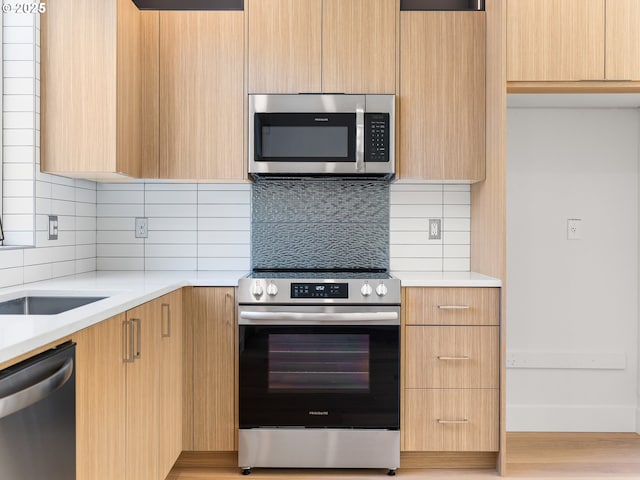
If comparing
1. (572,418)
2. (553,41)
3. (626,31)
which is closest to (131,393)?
(553,41)

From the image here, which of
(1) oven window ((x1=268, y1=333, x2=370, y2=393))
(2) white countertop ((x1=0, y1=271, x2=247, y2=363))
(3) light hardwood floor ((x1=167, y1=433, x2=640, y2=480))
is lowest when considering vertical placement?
(3) light hardwood floor ((x1=167, y1=433, x2=640, y2=480))

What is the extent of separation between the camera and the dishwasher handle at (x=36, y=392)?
1041 mm

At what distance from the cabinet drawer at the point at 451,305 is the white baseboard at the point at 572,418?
2.75ft

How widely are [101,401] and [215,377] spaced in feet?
3.17

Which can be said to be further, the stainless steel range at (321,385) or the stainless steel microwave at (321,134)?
the stainless steel microwave at (321,134)

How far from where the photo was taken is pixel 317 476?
7.96 feet

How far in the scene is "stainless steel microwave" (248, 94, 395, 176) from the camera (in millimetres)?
2590

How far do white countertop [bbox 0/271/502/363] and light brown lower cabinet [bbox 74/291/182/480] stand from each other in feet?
0.16

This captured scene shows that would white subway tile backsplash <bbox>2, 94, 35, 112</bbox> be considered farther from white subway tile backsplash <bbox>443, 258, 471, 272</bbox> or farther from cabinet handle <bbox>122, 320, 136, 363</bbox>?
white subway tile backsplash <bbox>443, 258, 471, 272</bbox>

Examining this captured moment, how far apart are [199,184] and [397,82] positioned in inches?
47.2

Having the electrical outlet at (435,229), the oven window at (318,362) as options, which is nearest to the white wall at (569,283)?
the electrical outlet at (435,229)

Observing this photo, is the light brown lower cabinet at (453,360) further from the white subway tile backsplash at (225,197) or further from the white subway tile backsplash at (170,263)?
the white subway tile backsplash at (170,263)

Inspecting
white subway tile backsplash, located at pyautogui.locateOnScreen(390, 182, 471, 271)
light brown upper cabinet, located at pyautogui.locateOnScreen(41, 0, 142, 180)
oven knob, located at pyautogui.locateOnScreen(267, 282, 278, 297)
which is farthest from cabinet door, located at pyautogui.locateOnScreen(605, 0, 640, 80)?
light brown upper cabinet, located at pyautogui.locateOnScreen(41, 0, 142, 180)

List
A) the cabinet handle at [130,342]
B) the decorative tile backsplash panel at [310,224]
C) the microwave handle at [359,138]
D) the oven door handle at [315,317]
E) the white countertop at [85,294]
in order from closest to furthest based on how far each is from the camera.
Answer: the white countertop at [85,294] < the cabinet handle at [130,342] < the oven door handle at [315,317] < the microwave handle at [359,138] < the decorative tile backsplash panel at [310,224]
